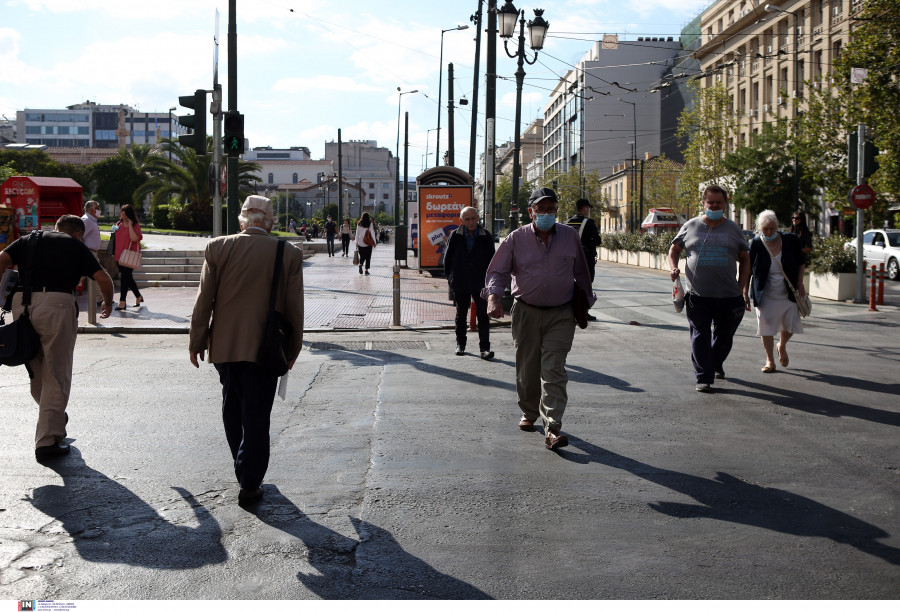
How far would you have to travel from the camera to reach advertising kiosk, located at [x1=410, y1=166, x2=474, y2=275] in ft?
72.5

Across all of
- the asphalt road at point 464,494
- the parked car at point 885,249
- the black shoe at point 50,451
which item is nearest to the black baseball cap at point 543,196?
the asphalt road at point 464,494

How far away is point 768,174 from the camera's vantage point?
4359cm

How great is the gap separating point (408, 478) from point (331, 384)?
3.58 meters

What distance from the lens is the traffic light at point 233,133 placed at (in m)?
13.5

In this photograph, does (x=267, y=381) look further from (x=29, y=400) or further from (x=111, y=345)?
(x=111, y=345)

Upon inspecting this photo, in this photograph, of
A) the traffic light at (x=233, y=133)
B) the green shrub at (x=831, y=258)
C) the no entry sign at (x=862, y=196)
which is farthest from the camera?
the green shrub at (x=831, y=258)

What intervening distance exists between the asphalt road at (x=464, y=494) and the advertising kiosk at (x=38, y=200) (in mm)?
14703

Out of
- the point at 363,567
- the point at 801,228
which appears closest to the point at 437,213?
the point at 801,228

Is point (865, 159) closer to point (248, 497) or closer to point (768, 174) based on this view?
point (248, 497)

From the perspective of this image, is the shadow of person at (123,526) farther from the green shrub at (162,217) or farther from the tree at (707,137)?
the green shrub at (162,217)

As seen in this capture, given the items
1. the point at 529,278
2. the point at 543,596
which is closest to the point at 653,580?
the point at 543,596

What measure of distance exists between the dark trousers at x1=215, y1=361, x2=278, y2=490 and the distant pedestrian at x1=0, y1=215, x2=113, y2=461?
1.56m

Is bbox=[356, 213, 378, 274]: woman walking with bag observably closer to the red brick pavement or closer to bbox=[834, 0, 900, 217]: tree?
the red brick pavement

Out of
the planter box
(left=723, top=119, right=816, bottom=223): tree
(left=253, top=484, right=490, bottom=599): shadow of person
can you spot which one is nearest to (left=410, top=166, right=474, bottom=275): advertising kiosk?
the planter box
